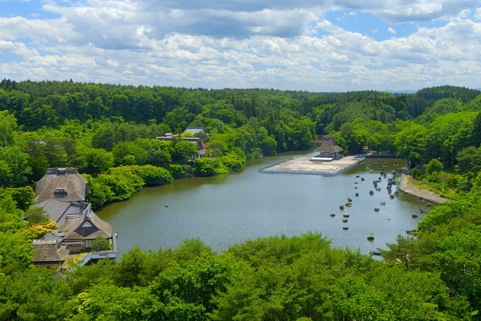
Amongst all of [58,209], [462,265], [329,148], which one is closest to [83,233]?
[58,209]

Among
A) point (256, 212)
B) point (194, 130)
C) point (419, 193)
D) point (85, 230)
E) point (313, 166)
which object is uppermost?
point (194, 130)

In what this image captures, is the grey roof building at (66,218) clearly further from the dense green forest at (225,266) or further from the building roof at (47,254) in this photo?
the dense green forest at (225,266)

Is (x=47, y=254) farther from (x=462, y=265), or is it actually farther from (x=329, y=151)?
(x=329, y=151)

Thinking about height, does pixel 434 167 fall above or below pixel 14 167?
below

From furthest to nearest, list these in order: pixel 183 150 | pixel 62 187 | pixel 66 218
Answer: pixel 183 150 → pixel 62 187 → pixel 66 218

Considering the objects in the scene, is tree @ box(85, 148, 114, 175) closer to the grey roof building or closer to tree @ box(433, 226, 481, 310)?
the grey roof building

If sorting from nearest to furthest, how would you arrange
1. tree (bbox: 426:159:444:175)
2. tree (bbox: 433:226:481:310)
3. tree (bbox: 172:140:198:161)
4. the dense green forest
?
the dense green forest → tree (bbox: 433:226:481:310) → tree (bbox: 426:159:444:175) → tree (bbox: 172:140:198:161)

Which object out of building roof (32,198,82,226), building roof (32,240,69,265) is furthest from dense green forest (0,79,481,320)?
building roof (32,198,82,226)
